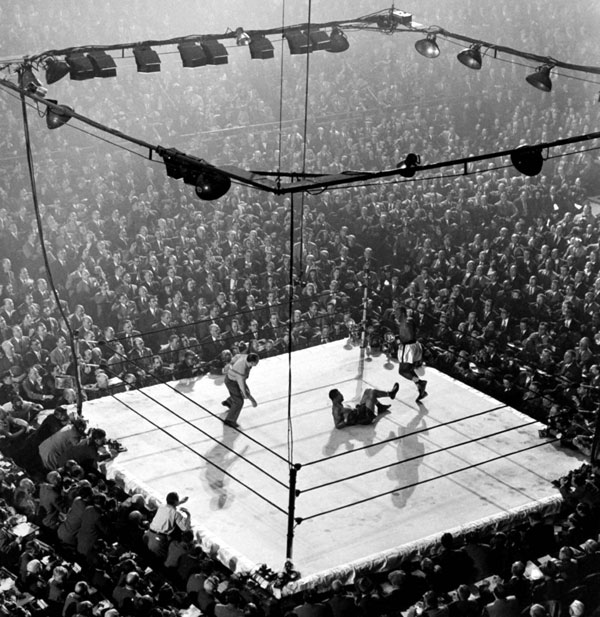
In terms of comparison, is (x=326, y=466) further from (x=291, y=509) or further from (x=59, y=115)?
(x=59, y=115)

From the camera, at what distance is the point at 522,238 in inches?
715

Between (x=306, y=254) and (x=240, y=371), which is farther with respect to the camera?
(x=306, y=254)

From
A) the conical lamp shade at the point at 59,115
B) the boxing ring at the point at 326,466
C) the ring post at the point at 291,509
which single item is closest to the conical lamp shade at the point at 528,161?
the boxing ring at the point at 326,466

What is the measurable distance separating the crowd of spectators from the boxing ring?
0.31m

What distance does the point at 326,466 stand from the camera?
12117mm

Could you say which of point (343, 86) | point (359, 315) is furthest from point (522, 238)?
point (343, 86)

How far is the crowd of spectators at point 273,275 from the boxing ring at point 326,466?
31 cm

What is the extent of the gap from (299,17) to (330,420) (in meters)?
19.4

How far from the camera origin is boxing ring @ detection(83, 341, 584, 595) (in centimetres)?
1086

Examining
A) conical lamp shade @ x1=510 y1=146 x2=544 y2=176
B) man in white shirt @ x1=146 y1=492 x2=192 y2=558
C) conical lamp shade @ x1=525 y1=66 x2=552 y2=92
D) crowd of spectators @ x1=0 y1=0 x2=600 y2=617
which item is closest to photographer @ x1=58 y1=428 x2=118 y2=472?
crowd of spectators @ x1=0 y1=0 x2=600 y2=617

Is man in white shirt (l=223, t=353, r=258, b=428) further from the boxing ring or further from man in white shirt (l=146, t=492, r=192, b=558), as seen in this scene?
man in white shirt (l=146, t=492, r=192, b=558)

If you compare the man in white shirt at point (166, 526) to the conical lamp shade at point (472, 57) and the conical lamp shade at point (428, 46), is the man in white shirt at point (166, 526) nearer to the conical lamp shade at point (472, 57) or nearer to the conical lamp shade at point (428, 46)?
the conical lamp shade at point (472, 57)

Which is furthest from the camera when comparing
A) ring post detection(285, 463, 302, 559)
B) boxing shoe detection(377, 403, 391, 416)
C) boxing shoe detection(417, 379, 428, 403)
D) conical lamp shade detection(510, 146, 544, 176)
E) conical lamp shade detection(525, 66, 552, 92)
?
conical lamp shade detection(525, 66, 552, 92)

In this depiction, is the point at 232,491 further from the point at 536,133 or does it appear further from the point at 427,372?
the point at 536,133
